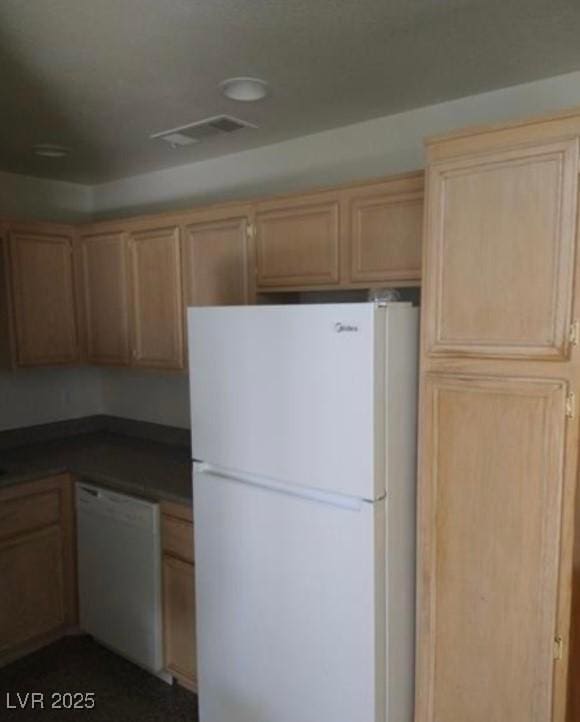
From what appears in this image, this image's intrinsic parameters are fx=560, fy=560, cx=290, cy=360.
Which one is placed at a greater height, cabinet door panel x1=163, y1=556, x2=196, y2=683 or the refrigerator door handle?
the refrigerator door handle

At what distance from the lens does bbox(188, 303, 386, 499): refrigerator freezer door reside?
163 centimetres

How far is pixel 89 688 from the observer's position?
2531 millimetres

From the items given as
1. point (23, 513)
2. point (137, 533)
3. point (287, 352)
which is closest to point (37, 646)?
point (23, 513)

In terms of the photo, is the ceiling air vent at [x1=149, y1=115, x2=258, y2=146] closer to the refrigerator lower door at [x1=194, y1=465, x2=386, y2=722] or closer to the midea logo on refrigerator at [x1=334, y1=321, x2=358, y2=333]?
the midea logo on refrigerator at [x1=334, y1=321, x2=358, y2=333]

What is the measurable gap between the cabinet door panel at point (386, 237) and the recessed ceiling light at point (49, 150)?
5.06 ft

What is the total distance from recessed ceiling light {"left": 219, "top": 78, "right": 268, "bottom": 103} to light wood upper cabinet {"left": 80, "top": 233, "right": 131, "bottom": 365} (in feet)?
3.77

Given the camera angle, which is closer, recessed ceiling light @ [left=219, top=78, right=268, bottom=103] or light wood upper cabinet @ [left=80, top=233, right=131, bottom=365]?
recessed ceiling light @ [left=219, top=78, right=268, bottom=103]

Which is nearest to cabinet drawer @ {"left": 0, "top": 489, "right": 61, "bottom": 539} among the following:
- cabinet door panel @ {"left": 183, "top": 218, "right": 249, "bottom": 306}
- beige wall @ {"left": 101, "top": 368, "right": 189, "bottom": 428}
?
beige wall @ {"left": 101, "top": 368, "right": 189, "bottom": 428}

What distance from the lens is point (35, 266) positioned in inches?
117

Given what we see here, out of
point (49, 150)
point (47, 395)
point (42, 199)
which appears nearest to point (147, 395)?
point (47, 395)

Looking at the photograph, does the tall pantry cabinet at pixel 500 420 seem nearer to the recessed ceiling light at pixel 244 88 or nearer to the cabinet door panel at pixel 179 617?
the recessed ceiling light at pixel 244 88

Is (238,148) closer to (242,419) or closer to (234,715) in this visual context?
(242,419)

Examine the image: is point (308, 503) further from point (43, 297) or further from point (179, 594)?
point (43, 297)

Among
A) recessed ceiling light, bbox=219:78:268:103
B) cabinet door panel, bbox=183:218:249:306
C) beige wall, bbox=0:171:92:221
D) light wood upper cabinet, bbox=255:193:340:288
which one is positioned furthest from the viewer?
beige wall, bbox=0:171:92:221
